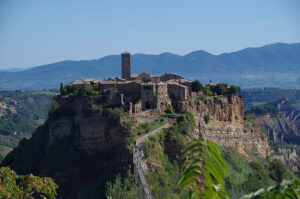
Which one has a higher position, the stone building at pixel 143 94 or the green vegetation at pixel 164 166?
the stone building at pixel 143 94

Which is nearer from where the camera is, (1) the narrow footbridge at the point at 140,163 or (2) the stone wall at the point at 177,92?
(1) the narrow footbridge at the point at 140,163

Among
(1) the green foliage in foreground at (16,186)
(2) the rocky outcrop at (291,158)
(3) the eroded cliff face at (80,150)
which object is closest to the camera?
(1) the green foliage in foreground at (16,186)

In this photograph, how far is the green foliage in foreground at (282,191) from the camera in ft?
25.4

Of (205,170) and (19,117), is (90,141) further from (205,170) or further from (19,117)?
(19,117)

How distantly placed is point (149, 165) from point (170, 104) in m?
10.0

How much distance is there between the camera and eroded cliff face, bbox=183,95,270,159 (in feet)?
161

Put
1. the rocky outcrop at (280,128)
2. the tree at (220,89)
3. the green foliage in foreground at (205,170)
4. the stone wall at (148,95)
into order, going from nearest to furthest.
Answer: the green foliage in foreground at (205,170), the stone wall at (148,95), the tree at (220,89), the rocky outcrop at (280,128)

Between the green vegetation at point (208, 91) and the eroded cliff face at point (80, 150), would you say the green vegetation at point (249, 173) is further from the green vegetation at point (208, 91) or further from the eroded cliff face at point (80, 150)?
the eroded cliff face at point (80, 150)

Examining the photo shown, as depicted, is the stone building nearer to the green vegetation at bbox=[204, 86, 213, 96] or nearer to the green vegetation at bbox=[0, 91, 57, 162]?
the green vegetation at bbox=[204, 86, 213, 96]

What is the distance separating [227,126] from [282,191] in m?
45.7

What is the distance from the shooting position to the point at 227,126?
2088 inches

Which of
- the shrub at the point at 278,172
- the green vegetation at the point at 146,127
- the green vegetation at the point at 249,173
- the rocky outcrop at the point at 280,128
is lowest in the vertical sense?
the rocky outcrop at the point at 280,128

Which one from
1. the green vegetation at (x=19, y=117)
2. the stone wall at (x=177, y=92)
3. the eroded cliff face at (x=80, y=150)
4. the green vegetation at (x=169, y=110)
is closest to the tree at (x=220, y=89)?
the stone wall at (x=177, y=92)

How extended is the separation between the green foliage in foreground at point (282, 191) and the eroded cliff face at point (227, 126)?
38.1m
